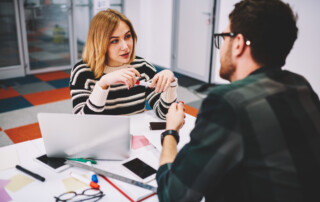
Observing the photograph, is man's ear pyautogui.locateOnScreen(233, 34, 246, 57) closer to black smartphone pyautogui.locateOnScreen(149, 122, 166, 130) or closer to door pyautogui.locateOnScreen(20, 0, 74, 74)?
black smartphone pyautogui.locateOnScreen(149, 122, 166, 130)

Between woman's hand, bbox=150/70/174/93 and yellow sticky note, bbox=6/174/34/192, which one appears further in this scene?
woman's hand, bbox=150/70/174/93

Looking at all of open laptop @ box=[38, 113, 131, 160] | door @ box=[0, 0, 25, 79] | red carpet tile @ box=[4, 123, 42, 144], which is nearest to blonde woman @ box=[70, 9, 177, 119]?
open laptop @ box=[38, 113, 131, 160]

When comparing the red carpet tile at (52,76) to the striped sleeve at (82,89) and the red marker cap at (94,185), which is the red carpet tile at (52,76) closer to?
the striped sleeve at (82,89)

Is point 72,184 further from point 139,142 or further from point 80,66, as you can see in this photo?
point 80,66

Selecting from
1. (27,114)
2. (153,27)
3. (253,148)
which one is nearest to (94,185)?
(253,148)

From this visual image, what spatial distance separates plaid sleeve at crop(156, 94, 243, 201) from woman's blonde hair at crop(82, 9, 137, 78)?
1.00 metres

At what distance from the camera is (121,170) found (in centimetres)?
120

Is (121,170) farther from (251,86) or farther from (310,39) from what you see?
(310,39)

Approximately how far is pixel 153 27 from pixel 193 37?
106 centimetres

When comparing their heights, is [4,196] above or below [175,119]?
below

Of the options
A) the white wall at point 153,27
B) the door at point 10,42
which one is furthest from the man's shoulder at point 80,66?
the white wall at point 153,27

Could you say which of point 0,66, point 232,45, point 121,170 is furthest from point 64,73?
point 232,45

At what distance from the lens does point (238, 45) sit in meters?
0.89

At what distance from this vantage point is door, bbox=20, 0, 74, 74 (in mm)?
5008
